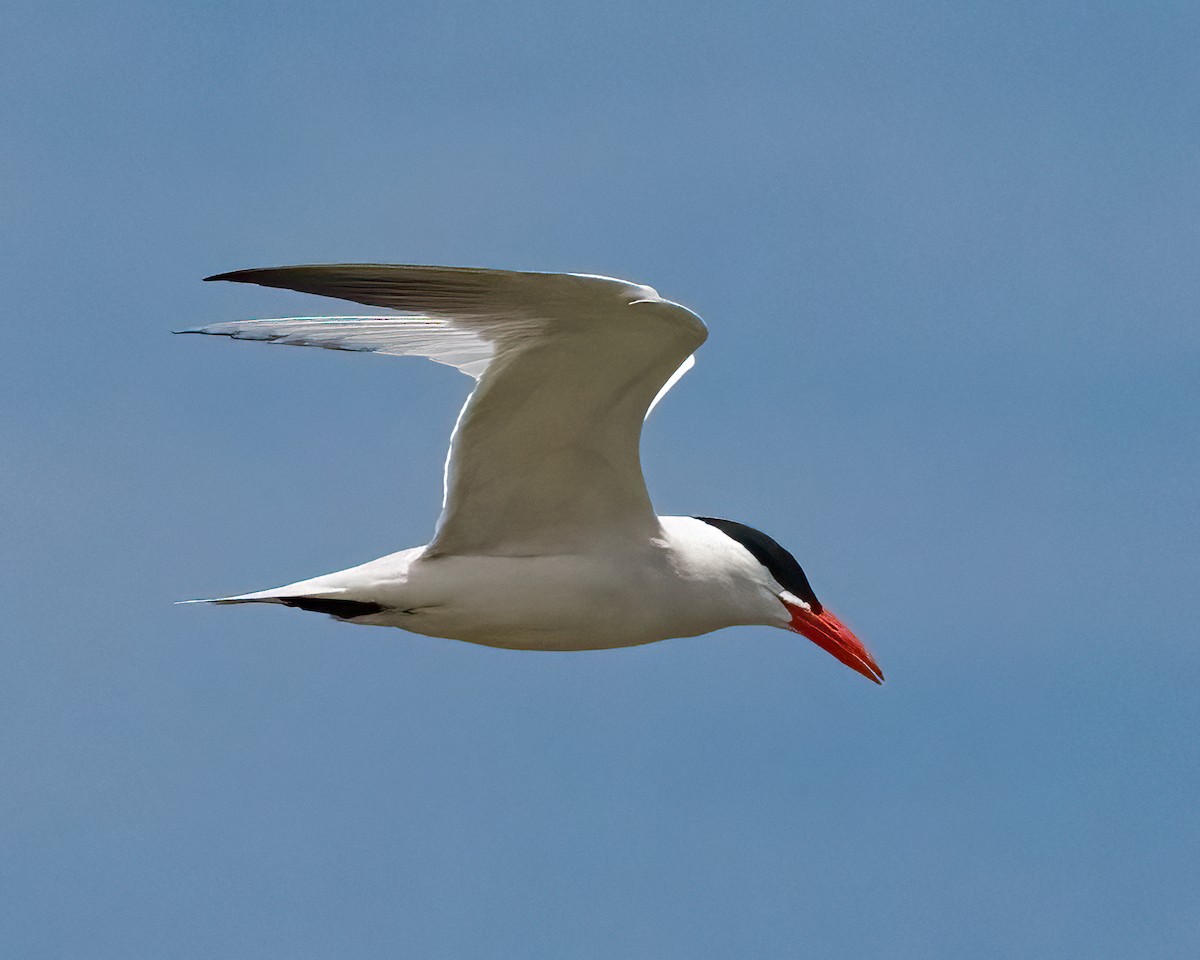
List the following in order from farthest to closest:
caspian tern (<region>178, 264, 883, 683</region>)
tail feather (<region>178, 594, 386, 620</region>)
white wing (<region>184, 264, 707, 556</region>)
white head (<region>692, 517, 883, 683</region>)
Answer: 1. white head (<region>692, 517, 883, 683</region>)
2. tail feather (<region>178, 594, 386, 620</region>)
3. caspian tern (<region>178, 264, 883, 683</region>)
4. white wing (<region>184, 264, 707, 556</region>)

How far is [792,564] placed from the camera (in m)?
8.62

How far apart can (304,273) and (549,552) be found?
231 centimetres

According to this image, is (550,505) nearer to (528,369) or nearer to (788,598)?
(528,369)

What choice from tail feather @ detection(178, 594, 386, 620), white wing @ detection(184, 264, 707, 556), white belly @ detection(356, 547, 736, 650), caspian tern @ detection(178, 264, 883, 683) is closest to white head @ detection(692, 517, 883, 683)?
caspian tern @ detection(178, 264, 883, 683)

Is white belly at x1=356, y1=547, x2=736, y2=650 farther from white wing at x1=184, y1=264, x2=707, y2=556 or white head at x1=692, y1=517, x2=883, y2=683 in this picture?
white head at x1=692, y1=517, x2=883, y2=683

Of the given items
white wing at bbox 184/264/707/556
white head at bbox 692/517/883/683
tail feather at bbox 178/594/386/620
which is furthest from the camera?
white head at bbox 692/517/883/683

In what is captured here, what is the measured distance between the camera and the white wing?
6461 mm

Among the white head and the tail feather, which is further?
the white head

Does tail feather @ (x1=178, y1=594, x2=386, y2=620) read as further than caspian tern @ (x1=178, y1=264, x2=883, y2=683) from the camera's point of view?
Yes

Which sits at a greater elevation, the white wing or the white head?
the white wing

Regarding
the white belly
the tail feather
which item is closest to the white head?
the white belly

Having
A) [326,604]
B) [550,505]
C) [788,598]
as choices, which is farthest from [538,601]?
[788,598]

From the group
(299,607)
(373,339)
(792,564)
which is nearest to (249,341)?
(373,339)

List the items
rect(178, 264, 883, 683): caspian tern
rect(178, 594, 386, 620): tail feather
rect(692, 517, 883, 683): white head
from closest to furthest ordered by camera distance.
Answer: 1. rect(178, 264, 883, 683): caspian tern
2. rect(178, 594, 386, 620): tail feather
3. rect(692, 517, 883, 683): white head
